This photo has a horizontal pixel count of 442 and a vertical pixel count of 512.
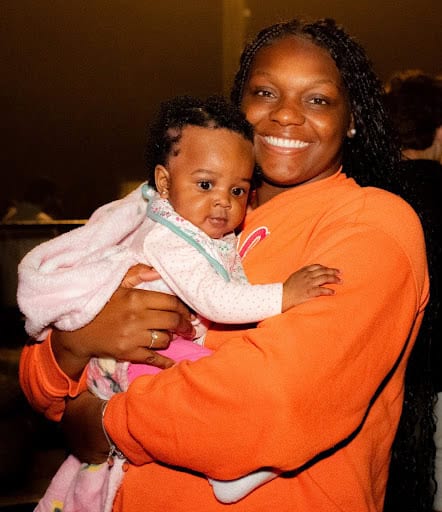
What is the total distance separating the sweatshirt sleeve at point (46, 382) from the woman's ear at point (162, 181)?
530 mm

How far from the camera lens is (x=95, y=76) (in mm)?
9148

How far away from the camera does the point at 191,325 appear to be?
1.71 meters

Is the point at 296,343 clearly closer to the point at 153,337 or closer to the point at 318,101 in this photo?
the point at 153,337

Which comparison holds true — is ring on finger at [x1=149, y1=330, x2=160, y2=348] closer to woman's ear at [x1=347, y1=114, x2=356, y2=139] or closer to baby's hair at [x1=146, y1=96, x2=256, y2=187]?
baby's hair at [x1=146, y1=96, x2=256, y2=187]

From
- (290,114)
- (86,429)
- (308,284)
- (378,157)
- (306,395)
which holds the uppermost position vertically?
(290,114)

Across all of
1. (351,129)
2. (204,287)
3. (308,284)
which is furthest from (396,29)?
(308,284)

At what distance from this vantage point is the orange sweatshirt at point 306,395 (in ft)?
3.98

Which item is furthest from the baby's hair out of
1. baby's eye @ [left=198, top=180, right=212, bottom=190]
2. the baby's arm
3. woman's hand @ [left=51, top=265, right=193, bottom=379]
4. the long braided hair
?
the baby's arm

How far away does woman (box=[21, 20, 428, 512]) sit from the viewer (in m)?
1.23

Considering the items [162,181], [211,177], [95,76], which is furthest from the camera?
[95,76]

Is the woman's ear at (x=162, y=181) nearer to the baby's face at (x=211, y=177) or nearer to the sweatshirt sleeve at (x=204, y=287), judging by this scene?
the baby's face at (x=211, y=177)

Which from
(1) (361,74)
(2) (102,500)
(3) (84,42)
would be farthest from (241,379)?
(3) (84,42)

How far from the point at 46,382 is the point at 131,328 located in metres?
0.36

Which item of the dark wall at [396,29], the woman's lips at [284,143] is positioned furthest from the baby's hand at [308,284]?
the dark wall at [396,29]
